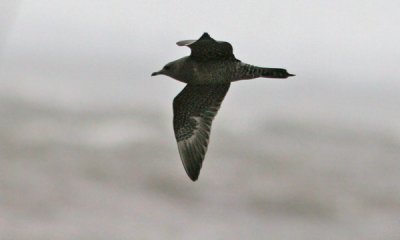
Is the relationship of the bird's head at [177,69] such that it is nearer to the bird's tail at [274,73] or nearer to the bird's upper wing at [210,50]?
the bird's upper wing at [210,50]

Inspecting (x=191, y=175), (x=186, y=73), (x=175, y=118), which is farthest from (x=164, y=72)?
(x=191, y=175)

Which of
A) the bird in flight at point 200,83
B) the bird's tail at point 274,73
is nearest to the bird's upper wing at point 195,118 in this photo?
the bird in flight at point 200,83

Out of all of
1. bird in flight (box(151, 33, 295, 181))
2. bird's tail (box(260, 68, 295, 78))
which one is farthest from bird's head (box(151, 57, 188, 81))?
bird's tail (box(260, 68, 295, 78))

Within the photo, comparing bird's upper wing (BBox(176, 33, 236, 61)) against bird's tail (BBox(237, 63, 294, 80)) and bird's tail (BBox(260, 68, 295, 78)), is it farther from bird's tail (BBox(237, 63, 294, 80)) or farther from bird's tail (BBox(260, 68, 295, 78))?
bird's tail (BBox(260, 68, 295, 78))

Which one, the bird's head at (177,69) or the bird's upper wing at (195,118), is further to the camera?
the bird's upper wing at (195,118)

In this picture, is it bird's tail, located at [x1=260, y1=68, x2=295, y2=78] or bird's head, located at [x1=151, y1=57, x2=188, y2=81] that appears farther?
bird's head, located at [x1=151, y1=57, x2=188, y2=81]

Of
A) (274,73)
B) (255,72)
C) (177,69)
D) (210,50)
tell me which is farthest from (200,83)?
(274,73)

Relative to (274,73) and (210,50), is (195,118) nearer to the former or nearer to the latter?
(210,50)
